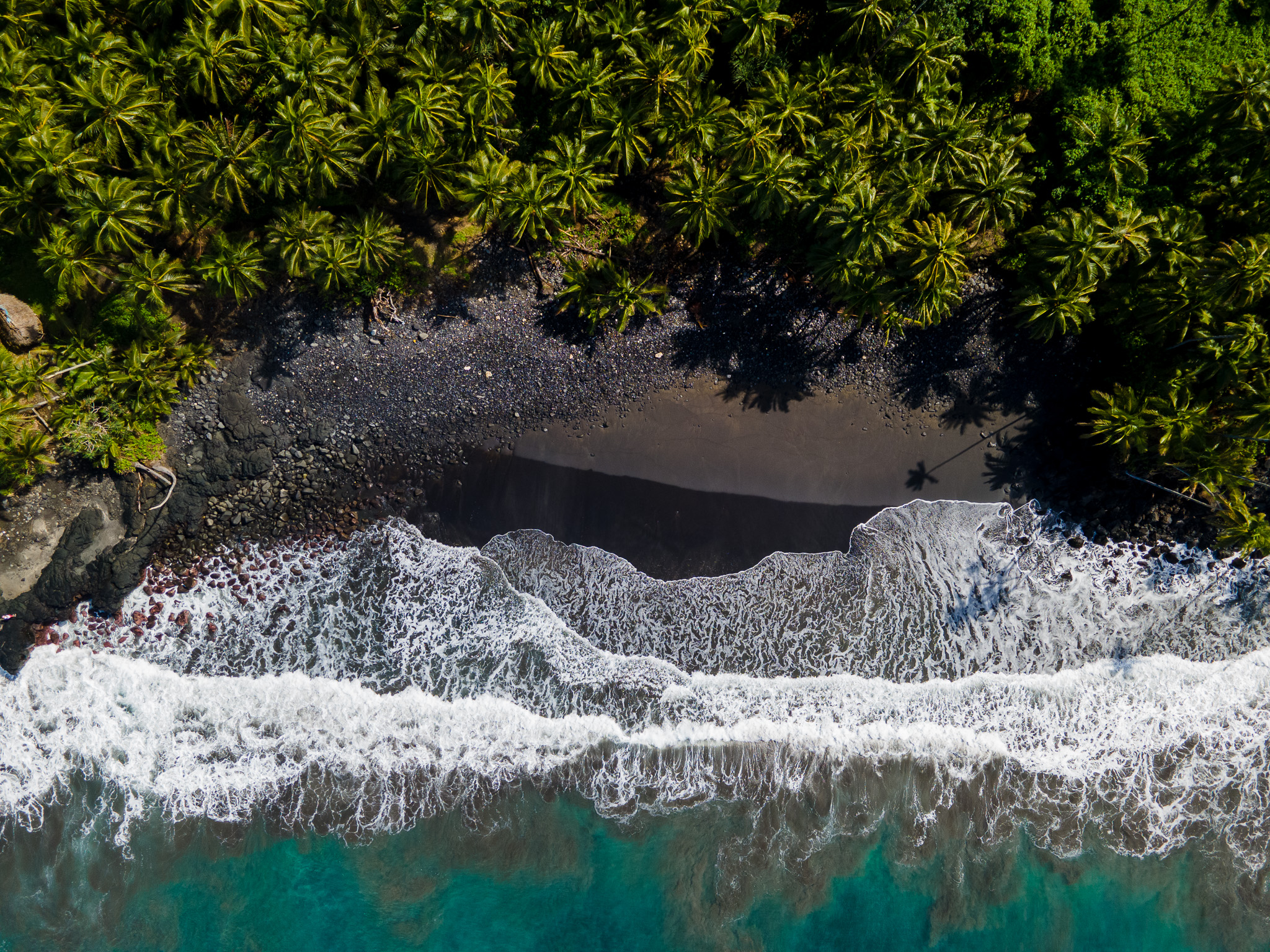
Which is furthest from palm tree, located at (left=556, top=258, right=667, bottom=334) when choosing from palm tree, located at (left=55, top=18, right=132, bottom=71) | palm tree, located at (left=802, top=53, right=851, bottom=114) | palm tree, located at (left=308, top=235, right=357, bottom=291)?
palm tree, located at (left=55, top=18, right=132, bottom=71)

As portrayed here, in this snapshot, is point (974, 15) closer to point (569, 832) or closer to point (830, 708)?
point (830, 708)

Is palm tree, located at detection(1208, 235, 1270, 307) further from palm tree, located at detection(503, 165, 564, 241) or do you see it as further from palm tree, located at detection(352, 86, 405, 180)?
palm tree, located at detection(352, 86, 405, 180)

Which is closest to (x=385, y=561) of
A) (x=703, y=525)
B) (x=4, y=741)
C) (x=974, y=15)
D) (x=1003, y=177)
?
(x=703, y=525)

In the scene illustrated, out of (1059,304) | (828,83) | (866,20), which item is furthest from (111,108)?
(1059,304)

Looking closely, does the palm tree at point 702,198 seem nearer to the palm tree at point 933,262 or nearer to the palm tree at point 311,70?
the palm tree at point 933,262

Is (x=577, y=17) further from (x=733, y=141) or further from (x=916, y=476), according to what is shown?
(x=916, y=476)

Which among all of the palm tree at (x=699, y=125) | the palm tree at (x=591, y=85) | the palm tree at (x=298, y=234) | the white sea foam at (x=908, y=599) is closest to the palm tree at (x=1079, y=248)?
the white sea foam at (x=908, y=599)

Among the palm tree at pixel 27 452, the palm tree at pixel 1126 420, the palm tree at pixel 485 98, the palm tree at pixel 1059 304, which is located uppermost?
the palm tree at pixel 485 98
